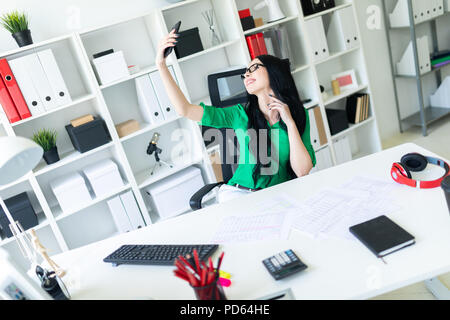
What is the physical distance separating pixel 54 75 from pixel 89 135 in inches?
17.1

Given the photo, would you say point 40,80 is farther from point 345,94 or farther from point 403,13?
point 403,13

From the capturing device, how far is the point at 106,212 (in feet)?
10.2

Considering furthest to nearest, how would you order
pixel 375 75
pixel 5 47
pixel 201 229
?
1. pixel 375 75
2. pixel 5 47
3. pixel 201 229

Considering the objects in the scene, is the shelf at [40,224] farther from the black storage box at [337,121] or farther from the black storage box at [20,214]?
the black storage box at [337,121]

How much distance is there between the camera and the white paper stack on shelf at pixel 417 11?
3680 mm

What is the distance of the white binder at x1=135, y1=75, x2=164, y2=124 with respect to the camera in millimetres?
2795

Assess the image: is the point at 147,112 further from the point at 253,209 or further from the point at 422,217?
the point at 422,217

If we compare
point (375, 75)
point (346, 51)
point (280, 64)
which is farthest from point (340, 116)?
point (280, 64)

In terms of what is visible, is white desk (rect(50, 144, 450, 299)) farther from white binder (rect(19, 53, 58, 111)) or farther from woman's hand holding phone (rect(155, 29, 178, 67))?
white binder (rect(19, 53, 58, 111))

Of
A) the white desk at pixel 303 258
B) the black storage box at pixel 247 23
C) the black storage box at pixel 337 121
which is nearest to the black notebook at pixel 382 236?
the white desk at pixel 303 258

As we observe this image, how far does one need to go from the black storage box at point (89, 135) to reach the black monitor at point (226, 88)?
798 mm

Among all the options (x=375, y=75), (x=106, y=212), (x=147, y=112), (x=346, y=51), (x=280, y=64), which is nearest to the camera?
(x=280, y=64)

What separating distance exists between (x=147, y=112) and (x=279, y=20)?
1.28m

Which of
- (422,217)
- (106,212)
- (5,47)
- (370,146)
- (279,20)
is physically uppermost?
(5,47)
